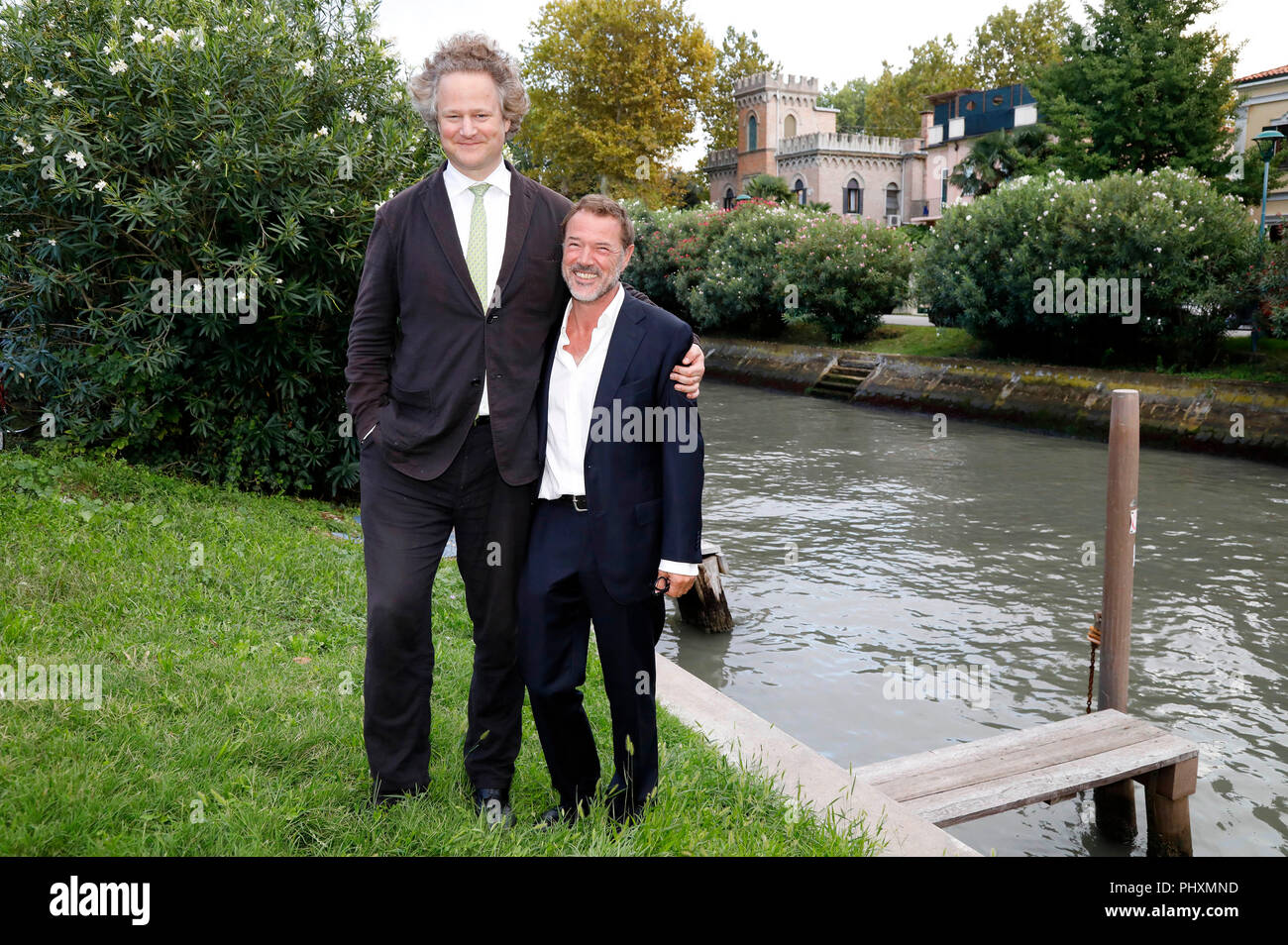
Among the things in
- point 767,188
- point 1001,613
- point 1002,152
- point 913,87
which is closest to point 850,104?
point 913,87

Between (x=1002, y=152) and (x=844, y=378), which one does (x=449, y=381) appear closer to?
(x=844, y=378)

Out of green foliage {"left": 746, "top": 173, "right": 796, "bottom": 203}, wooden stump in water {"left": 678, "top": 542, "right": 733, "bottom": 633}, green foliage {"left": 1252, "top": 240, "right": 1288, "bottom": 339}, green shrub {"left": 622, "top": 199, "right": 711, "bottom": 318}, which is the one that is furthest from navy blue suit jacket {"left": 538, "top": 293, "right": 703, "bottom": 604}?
green foliage {"left": 746, "top": 173, "right": 796, "bottom": 203}

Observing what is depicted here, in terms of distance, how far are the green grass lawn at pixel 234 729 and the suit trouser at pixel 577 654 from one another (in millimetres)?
186

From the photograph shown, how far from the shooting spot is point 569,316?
3.64 m

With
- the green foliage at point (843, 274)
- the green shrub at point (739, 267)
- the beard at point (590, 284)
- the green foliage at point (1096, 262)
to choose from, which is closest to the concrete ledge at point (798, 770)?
the beard at point (590, 284)

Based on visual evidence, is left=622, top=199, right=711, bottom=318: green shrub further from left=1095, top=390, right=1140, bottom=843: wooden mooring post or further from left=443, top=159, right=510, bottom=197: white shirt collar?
left=443, top=159, right=510, bottom=197: white shirt collar

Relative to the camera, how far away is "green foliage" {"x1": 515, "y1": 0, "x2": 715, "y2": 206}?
51.7 metres

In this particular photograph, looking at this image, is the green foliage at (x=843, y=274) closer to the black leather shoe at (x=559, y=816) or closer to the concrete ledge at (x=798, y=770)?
the concrete ledge at (x=798, y=770)

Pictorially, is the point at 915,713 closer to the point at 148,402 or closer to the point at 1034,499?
the point at 148,402

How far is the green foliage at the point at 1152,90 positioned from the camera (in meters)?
30.0

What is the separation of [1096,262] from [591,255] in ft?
64.7

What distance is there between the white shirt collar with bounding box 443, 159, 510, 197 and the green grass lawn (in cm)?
205
